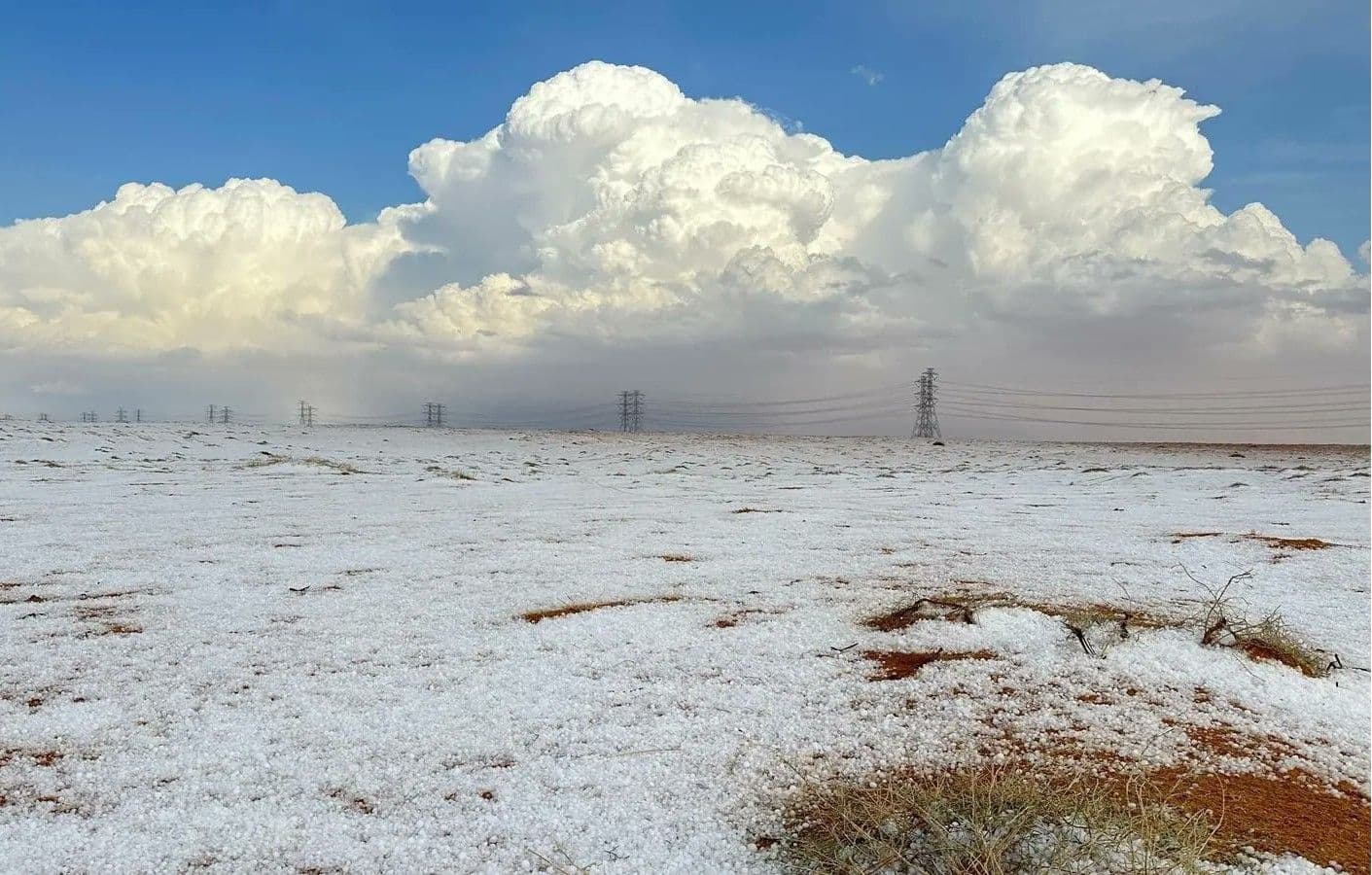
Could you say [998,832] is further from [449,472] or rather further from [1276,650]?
[449,472]

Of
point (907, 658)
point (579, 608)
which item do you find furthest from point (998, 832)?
point (579, 608)

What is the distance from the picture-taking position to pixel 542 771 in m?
2.17

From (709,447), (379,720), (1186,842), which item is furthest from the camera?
(709,447)

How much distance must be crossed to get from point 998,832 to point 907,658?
4.13 ft

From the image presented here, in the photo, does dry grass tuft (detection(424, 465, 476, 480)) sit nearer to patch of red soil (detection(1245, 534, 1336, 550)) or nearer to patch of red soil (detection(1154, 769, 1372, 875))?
patch of red soil (detection(1245, 534, 1336, 550))

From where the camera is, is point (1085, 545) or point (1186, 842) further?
point (1085, 545)

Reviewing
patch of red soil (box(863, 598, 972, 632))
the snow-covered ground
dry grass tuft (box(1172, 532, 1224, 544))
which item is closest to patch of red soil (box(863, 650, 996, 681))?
the snow-covered ground

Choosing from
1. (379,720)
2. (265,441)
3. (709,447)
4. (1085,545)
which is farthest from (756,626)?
(709,447)

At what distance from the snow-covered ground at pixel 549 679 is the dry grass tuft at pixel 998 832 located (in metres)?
0.15

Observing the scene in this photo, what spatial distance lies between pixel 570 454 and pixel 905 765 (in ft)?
61.1

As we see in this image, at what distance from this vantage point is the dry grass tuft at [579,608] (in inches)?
141

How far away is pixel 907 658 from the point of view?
118 inches

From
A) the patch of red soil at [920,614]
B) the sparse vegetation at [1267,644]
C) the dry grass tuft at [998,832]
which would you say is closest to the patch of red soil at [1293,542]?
the sparse vegetation at [1267,644]

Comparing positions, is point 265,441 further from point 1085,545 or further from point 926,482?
point 1085,545
